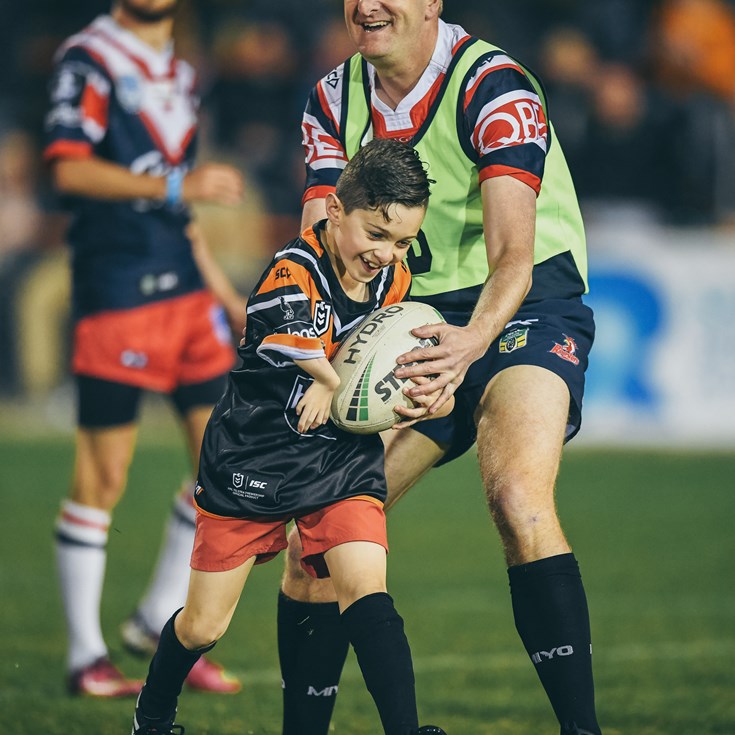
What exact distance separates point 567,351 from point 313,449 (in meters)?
0.90

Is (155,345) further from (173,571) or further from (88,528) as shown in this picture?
(173,571)

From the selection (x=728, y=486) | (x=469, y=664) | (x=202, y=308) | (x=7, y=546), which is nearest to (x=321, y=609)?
(x=469, y=664)

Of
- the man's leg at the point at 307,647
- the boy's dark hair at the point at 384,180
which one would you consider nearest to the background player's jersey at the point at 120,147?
the man's leg at the point at 307,647

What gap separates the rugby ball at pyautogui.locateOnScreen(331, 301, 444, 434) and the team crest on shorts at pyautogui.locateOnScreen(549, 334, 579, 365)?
52cm

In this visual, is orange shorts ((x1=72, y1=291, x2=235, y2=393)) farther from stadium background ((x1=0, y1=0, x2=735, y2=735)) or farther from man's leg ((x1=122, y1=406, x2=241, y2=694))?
stadium background ((x1=0, y1=0, x2=735, y2=735))

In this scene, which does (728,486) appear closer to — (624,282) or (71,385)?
(624,282)

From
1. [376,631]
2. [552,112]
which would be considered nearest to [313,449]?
[376,631]

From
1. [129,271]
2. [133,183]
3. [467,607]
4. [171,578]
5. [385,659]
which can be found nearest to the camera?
Answer: [385,659]

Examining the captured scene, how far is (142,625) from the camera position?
615cm

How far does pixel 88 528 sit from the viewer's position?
5.90m

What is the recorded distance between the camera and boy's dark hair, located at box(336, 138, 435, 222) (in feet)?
12.8

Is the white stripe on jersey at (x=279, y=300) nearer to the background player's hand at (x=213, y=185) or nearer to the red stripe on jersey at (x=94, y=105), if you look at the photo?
the background player's hand at (x=213, y=185)

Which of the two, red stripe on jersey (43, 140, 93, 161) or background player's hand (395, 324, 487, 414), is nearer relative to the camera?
background player's hand (395, 324, 487, 414)

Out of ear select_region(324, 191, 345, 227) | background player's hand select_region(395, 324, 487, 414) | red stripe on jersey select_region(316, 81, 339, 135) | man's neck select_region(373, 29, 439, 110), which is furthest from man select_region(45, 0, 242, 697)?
background player's hand select_region(395, 324, 487, 414)
